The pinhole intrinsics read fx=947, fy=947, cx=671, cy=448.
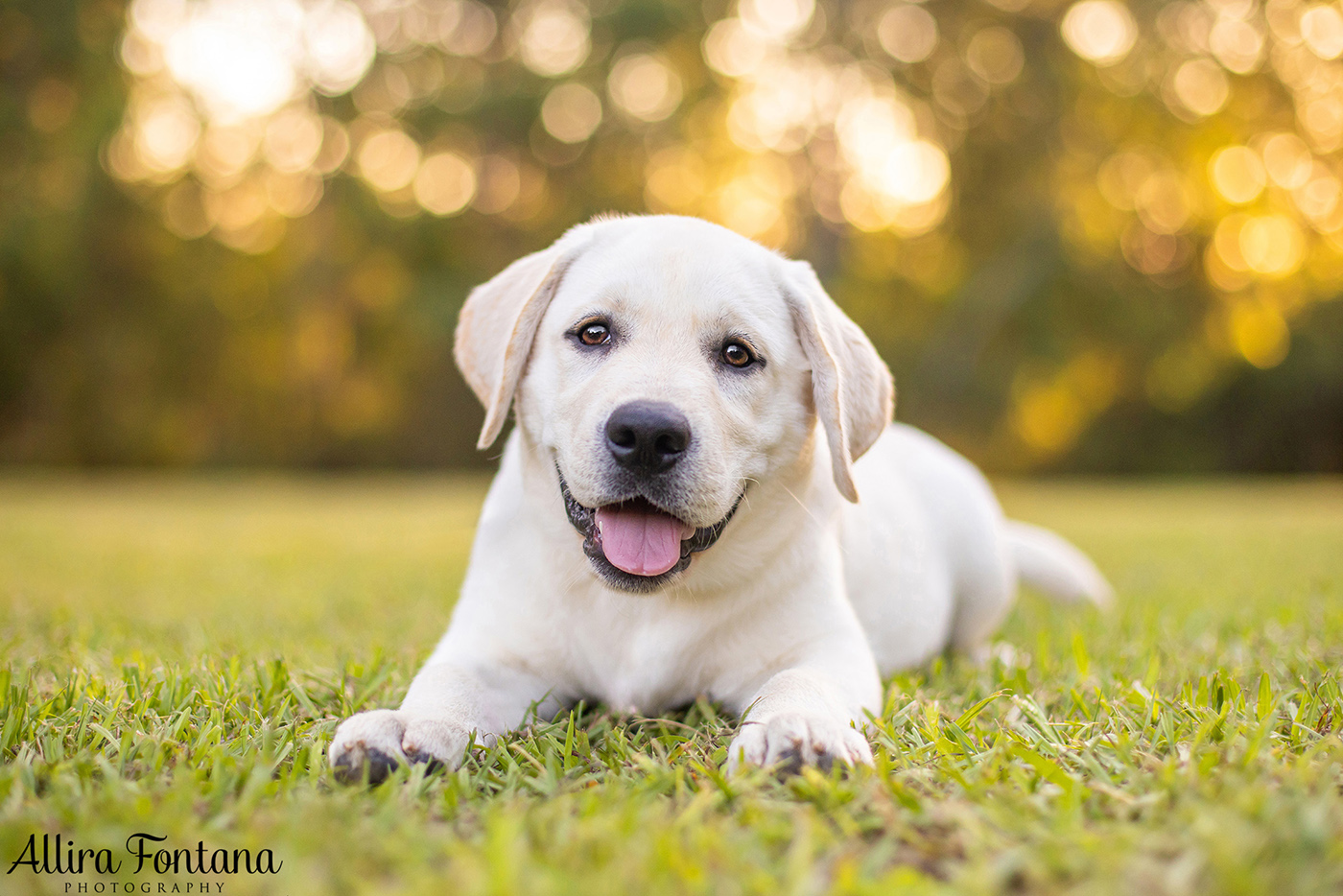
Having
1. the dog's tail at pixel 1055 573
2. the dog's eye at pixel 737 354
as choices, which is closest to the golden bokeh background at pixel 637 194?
the dog's tail at pixel 1055 573

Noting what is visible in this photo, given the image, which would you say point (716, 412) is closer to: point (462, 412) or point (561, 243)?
point (561, 243)

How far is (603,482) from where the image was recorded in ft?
8.76

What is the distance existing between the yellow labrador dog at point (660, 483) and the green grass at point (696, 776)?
0.66 feet

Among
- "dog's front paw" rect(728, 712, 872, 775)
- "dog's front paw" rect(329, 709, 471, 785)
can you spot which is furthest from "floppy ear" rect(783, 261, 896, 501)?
"dog's front paw" rect(329, 709, 471, 785)

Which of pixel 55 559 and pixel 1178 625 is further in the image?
pixel 55 559

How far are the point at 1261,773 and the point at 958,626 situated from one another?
242 cm

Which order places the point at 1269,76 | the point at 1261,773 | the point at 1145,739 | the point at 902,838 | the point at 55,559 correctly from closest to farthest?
1. the point at 902,838
2. the point at 1261,773
3. the point at 1145,739
4. the point at 55,559
5. the point at 1269,76

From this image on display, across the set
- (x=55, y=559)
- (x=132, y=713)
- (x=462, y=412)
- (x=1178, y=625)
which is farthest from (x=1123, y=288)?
(x=132, y=713)

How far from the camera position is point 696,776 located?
2.20 metres

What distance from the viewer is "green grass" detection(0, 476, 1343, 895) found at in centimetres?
161

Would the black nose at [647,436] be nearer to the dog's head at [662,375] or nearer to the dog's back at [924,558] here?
the dog's head at [662,375]

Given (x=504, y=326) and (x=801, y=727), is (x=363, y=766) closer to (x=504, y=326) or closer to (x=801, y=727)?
(x=801, y=727)

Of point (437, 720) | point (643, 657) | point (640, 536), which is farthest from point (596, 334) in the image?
point (437, 720)

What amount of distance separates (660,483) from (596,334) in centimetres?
60
